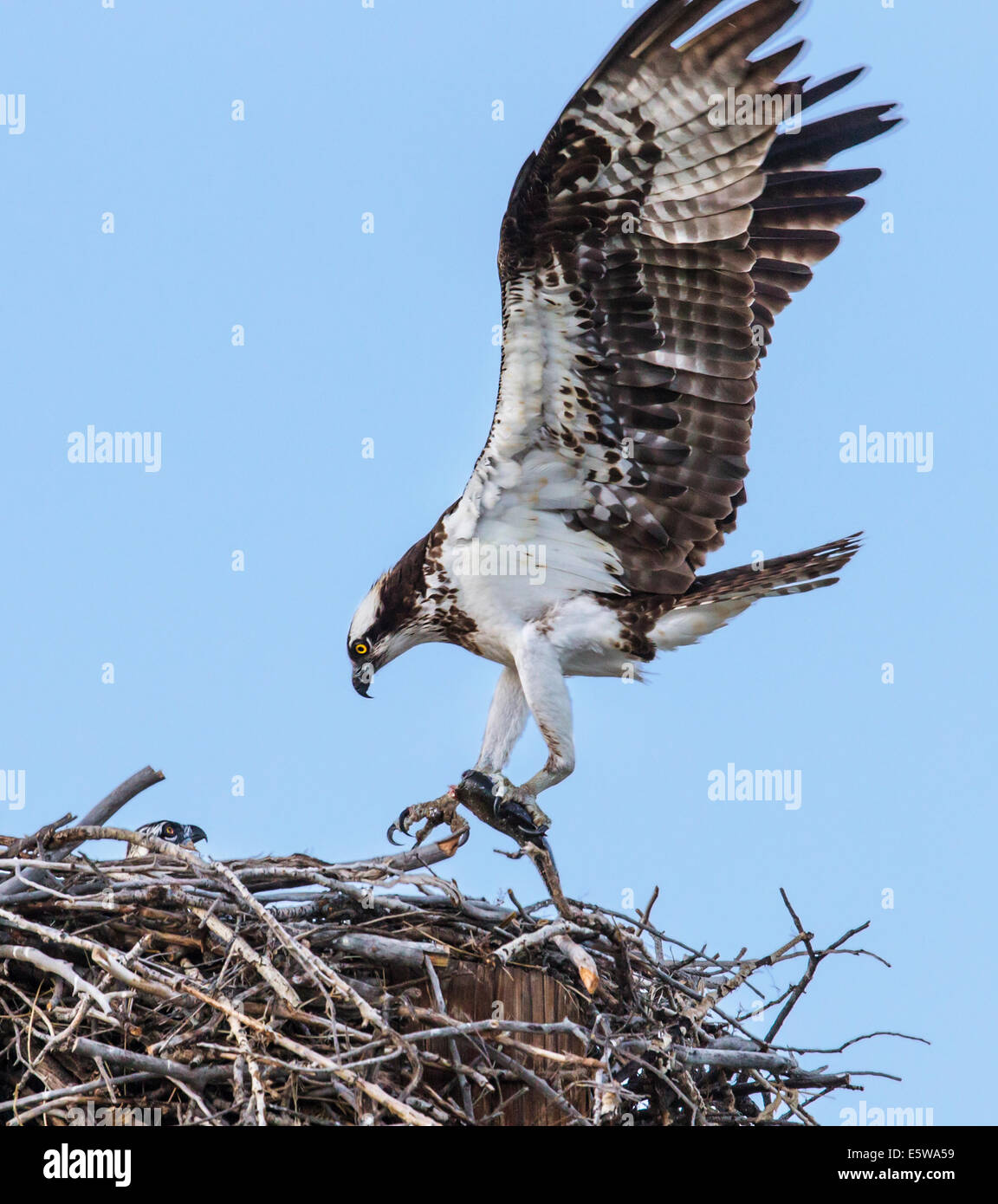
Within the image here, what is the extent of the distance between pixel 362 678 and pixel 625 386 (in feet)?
6.50

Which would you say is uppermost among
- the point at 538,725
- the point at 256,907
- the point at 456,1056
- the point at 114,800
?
the point at 538,725

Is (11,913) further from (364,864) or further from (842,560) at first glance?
(842,560)

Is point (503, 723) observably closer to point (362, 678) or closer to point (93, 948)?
point (362, 678)

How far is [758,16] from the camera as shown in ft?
18.1

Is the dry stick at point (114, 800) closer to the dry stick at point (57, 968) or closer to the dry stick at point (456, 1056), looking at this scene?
the dry stick at point (57, 968)

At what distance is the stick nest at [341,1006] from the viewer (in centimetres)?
438

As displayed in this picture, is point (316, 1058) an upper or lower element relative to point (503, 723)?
lower

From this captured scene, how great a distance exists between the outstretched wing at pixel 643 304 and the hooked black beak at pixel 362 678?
887 millimetres

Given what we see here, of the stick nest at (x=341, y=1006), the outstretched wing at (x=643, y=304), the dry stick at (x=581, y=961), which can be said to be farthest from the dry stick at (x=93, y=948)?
the outstretched wing at (x=643, y=304)

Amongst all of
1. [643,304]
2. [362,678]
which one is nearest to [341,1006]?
[362,678]

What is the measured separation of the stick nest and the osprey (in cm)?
91

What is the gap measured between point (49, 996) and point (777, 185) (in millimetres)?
5215

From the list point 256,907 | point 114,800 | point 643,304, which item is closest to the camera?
point 256,907

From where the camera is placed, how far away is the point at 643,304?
6008mm
